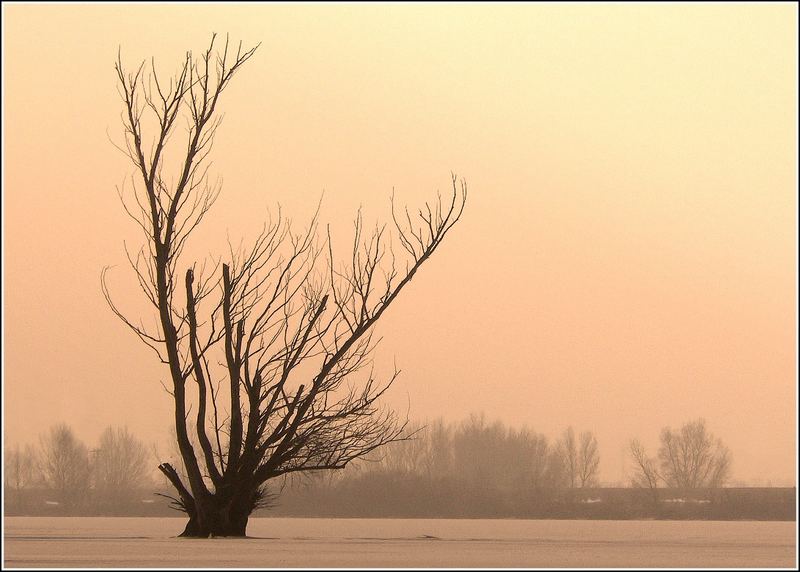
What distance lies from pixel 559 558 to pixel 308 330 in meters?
5.12

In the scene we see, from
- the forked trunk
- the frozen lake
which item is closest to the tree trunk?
the forked trunk

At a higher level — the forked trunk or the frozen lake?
the forked trunk

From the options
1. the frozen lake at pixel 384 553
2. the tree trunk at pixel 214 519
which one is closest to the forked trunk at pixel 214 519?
the tree trunk at pixel 214 519

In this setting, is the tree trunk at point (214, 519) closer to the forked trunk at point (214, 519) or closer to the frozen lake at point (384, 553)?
the forked trunk at point (214, 519)

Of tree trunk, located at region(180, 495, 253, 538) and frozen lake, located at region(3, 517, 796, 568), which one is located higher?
tree trunk, located at region(180, 495, 253, 538)

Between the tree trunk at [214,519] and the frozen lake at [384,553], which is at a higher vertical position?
the tree trunk at [214,519]

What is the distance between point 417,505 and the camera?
43.8 meters

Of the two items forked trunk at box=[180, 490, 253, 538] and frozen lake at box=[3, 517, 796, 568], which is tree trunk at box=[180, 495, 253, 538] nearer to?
forked trunk at box=[180, 490, 253, 538]

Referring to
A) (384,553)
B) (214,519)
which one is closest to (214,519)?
(214,519)

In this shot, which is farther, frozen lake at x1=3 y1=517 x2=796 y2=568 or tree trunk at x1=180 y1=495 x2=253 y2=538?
tree trunk at x1=180 y1=495 x2=253 y2=538

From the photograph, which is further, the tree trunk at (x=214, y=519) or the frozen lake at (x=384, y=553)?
the tree trunk at (x=214, y=519)

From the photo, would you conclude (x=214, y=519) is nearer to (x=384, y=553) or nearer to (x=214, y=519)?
(x=214, y=519)

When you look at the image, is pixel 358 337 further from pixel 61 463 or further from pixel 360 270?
pixel 61 463

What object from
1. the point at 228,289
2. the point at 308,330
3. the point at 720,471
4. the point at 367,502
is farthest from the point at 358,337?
the point at 720,471
